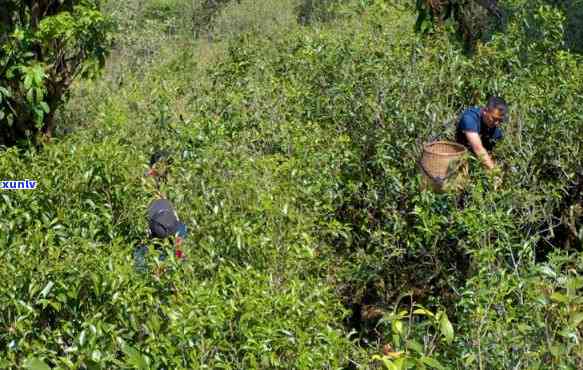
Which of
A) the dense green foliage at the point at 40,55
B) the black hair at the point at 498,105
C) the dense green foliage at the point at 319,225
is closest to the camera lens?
the dense green foliage at the point at 319,225

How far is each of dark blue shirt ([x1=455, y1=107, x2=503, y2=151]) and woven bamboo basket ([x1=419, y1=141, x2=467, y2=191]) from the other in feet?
0.69

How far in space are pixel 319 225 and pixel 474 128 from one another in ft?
4.23

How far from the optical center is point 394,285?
4.54 m

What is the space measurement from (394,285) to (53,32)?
2.98 metres

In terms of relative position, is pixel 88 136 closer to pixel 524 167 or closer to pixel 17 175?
pixel 17 175

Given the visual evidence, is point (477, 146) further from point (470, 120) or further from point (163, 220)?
point (163, 220)

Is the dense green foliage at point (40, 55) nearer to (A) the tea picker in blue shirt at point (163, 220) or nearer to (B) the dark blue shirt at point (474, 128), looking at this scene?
(A) the tea picker in blue shirt at point (163, 220)

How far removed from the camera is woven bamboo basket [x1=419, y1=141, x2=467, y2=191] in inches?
163

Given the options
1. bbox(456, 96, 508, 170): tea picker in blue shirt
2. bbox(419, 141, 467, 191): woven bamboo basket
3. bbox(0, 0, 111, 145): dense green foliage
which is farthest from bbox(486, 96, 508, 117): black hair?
bbox(0, 0, 111, 145): dense green foliage

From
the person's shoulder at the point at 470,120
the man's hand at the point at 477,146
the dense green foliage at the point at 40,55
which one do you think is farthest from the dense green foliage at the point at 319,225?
the dense green foliage at the point at 40,55

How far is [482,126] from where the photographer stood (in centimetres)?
467

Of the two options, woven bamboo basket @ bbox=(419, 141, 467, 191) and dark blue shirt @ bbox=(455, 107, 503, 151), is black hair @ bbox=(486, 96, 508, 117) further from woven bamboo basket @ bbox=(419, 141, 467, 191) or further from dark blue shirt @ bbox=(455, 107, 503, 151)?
woven bamboo basket @ bbox=(419, 141, 467, 191)

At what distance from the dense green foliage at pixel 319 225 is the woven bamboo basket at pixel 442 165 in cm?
10

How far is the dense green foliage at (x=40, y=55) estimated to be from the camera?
5426 millimetres
